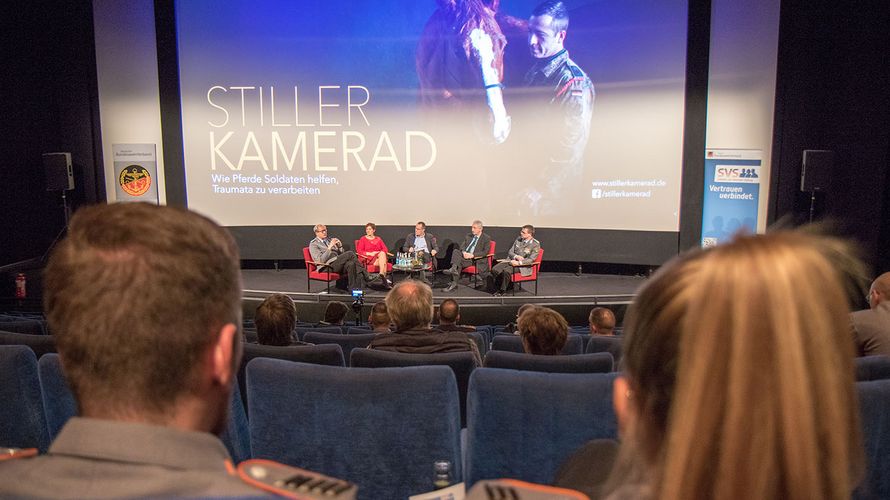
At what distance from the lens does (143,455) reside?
2.89 feet

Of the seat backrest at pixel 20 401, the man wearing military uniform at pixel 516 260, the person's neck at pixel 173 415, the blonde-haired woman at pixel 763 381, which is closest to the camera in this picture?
the blonde-haired woman at pixel 763 381

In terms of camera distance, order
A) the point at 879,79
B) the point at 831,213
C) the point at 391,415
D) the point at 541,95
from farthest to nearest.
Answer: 1. the point at 541,95
2. the point at 831,213
3. the point at 879,79
4. the point at 391,415

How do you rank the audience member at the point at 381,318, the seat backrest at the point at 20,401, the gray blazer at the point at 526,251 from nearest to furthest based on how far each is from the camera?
1. the seat backrest at the point at 20,401
2. the audience member at the point at 381,318
3. the gray blazer at the point at 526,251

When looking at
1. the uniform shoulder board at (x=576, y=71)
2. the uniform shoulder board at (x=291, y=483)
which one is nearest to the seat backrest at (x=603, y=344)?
the uniform shoulder board at (x=291, y=483)

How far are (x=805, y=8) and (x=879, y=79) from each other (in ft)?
5.37

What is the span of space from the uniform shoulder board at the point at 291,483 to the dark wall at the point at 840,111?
29.5 ft

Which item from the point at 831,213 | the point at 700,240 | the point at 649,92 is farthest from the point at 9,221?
the point at 831,213

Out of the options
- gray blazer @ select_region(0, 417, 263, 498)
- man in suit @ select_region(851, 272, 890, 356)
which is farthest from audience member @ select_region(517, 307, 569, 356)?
gray blazer @ select_region(0, 417, 263, 498)

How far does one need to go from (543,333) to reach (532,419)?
4.62 feet

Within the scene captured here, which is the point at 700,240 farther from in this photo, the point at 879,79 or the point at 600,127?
the point at 879,79

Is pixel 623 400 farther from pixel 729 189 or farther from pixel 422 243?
pixel 729 189

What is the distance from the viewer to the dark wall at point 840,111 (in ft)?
27.7

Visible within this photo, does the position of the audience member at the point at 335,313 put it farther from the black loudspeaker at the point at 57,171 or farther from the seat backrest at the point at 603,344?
the black loudspeaker at the point at 57,171

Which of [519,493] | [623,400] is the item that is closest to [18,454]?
[519,493]
